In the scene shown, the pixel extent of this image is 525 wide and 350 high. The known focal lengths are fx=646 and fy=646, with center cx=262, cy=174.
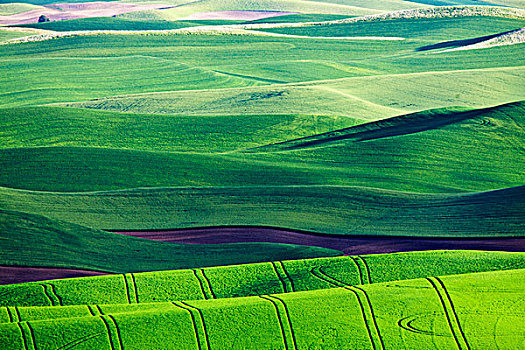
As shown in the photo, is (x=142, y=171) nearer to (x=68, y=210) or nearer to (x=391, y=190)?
(x=68, y=210)

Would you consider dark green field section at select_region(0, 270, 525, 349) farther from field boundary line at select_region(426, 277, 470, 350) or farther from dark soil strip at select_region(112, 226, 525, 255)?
dark soil strip at select_region(112, 226, 525, 255)

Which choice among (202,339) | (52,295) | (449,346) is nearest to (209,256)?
(52,295)

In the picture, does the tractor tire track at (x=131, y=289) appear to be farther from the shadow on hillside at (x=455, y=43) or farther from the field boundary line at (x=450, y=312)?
the shadow on hillside at (x=455, y=43)

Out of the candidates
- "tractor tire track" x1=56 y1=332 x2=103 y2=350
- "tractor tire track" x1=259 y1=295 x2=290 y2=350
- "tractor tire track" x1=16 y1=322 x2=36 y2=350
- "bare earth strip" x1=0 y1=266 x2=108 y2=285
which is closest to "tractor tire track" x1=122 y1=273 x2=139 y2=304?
A: "bare earth strip" x1=0 y1=266 x2=108 y2=285

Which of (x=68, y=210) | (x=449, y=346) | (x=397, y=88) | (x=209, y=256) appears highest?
(x=397, y=88)

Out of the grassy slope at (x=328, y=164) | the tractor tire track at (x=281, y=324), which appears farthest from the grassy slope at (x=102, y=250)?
the grassy slope at (x=328, y=164)

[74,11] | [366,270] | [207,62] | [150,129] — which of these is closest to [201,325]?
[366,270]
